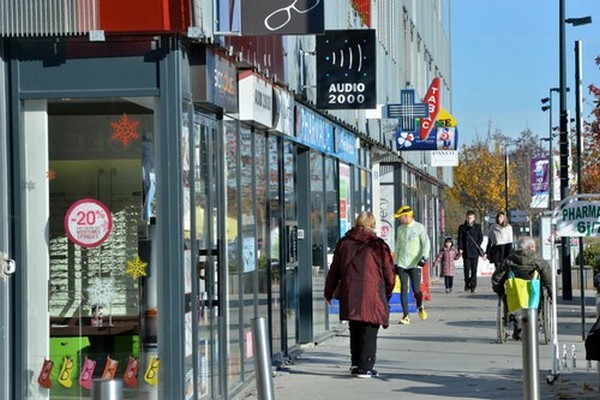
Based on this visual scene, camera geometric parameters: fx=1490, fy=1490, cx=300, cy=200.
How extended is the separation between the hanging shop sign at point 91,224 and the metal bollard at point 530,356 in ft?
10.8

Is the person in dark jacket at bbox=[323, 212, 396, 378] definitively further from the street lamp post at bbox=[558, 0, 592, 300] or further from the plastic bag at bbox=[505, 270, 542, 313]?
the street lamp post at bbox=[558, 0, 592, 300]

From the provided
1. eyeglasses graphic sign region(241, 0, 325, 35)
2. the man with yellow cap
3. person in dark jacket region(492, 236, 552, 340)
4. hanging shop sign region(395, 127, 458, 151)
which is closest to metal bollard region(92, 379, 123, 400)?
eyeglasses graphic sign region(241, 0, 325, 35)

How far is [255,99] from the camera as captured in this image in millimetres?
13461

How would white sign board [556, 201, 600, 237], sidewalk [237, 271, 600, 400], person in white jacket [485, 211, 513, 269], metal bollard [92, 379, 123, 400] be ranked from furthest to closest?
person in white jacket [485, 211, 513, 269] < white sign board [556, 201, 600, 237] < sidewalk [237, 271, 600, 400] < metal bollard [92, 379, 123, 400]

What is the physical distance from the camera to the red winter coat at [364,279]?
47.7 feet

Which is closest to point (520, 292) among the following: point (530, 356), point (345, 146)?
point (345, 146)

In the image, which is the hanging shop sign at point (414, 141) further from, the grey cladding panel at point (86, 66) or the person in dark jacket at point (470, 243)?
the grey cladding panel at point (86, 66)

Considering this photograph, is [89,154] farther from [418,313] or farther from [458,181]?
[458,181]

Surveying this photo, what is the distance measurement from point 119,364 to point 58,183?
138cm

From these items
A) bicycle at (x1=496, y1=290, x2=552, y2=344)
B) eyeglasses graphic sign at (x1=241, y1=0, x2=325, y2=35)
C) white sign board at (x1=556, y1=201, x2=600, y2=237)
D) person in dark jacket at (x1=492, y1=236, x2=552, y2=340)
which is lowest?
bicycle at (x1=496, y1=290, x2=552, y2=344)

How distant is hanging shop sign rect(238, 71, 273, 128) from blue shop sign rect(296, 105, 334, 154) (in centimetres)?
242

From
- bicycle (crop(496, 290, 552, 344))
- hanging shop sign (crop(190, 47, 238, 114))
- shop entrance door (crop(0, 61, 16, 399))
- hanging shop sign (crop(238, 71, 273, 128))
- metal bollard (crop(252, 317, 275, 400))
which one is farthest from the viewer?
bicycle (crop(496, 290, 552, 344))

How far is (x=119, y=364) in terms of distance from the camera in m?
10.8

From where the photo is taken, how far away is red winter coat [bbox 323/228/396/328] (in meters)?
14.5
